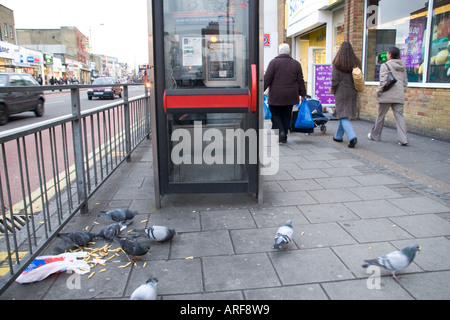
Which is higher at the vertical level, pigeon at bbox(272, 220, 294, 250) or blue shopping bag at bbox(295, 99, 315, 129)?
blue shopping bag at bbox(295, 99, 315, 129)

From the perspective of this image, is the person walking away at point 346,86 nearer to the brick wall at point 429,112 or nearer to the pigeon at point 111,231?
the brick wall at point 429,112

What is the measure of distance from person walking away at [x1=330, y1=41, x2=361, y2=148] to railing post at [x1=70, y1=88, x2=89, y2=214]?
5.05 m

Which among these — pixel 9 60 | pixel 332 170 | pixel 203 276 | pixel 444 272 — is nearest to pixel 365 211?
pixel 444 272

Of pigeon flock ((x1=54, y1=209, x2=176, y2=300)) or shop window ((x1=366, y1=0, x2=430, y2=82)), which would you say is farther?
shop window ((x1=366, y1=0, x2=430, y2=82))

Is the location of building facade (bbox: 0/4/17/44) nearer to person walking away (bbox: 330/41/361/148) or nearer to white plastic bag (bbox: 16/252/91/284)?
person walking away (bbox: 330/41/361/148)

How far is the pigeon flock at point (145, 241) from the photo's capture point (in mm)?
2561

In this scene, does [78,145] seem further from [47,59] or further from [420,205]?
[47,59]

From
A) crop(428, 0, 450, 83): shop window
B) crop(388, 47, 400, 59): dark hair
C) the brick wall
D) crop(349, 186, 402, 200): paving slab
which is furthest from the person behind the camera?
crop(428, 0, 450, 83): shop window

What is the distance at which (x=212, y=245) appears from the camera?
323 cm

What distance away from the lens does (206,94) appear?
12.5ft

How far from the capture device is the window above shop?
25.3 ft

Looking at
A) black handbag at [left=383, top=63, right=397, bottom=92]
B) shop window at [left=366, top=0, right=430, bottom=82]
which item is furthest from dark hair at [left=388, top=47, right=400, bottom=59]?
shop window at [left=366, top=0, right=430, bottom=82]

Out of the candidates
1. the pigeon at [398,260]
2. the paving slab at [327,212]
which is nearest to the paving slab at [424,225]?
the paving slab at [327,212]
